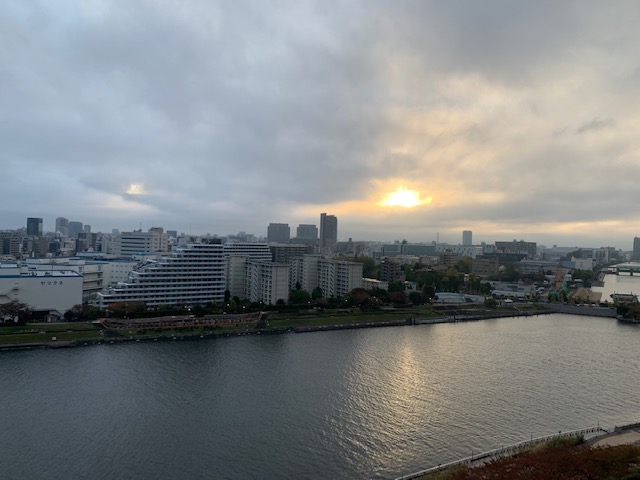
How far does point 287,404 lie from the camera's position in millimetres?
8930

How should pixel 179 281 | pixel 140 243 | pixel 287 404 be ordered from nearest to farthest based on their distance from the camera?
1. pixel 287 404
2. pixel 179 281
3. pixel 140 243

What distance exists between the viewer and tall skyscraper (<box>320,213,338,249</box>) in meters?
81.1

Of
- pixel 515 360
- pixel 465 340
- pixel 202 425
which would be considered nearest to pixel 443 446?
pixel 202 425

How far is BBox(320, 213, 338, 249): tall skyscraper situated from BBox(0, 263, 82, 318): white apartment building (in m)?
64.0

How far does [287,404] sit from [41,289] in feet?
40.1

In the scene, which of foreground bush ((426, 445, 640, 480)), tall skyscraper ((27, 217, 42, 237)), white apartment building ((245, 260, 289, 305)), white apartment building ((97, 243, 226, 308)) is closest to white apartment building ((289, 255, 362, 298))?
white apartment building ((245, 260, 289, 305))

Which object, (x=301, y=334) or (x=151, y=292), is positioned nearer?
(x=301, y=334)

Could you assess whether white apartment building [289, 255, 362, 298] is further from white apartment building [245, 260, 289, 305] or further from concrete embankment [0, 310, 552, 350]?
concrete embankment [0, 310, 552, 350]

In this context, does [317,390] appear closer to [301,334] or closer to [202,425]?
[202,425]

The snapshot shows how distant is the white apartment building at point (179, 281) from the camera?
17703 mm

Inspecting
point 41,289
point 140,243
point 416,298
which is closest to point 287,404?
point 41,289

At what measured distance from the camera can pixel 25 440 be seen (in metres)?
7.12

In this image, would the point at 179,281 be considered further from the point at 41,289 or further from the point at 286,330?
the point at 286,330

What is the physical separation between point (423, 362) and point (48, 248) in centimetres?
4704
